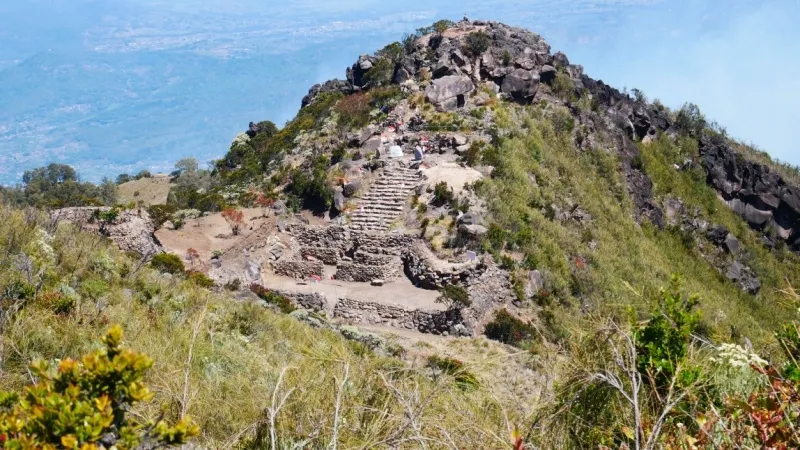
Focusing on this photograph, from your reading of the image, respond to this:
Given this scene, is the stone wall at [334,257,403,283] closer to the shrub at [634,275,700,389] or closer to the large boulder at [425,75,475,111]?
the large boulder at [425,75,475,111]

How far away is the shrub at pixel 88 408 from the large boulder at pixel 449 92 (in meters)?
28.9

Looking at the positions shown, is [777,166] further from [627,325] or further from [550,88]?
[627,325]

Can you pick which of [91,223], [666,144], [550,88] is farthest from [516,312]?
[666,144]

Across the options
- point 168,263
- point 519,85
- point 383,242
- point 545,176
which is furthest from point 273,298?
point 519,85

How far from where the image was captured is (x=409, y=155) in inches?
1074

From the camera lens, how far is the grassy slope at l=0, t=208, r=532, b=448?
439 cm

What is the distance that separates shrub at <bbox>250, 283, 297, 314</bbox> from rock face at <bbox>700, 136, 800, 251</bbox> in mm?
34867

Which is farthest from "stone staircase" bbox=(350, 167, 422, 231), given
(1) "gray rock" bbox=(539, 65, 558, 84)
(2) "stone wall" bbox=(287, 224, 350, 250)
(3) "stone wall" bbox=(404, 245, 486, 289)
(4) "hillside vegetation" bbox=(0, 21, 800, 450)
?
(1) "gray rock" bbox=(539, 65, 558, 84)

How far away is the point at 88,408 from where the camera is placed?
102 inches

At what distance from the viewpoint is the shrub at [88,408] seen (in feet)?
8.43

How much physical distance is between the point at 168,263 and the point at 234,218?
7375mm

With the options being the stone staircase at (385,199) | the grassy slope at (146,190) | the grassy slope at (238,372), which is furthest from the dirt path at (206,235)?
the grassy slope at (146,190)

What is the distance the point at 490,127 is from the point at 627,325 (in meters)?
25.0

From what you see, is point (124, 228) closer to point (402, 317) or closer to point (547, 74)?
point (402, 317)
